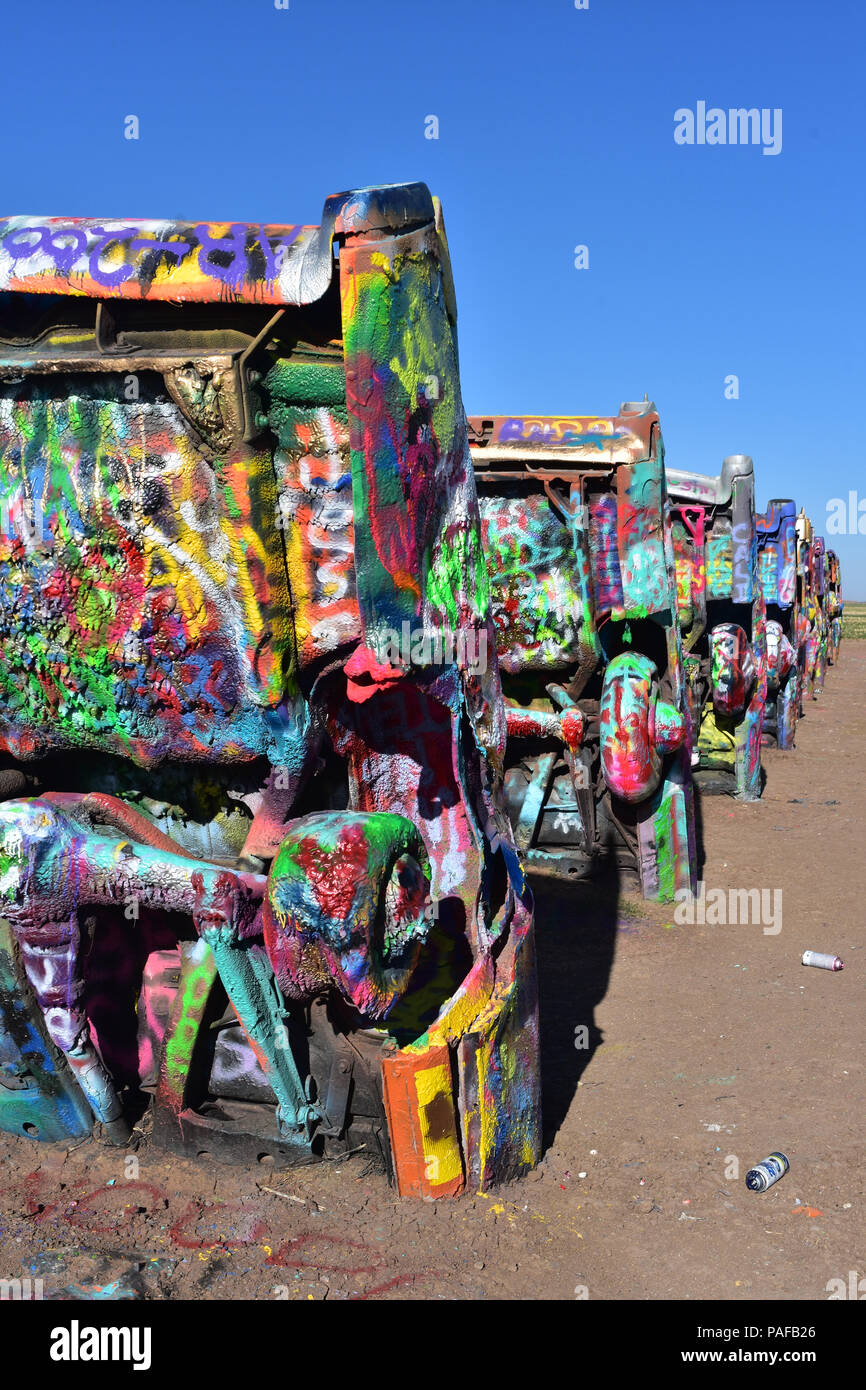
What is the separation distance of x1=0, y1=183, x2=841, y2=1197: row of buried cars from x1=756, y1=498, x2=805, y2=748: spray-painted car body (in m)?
8.25

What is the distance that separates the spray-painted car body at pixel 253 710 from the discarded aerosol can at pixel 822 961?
2.57m

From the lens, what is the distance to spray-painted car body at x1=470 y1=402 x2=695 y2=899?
5.78 m

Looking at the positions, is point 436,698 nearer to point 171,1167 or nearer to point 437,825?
point 437,825

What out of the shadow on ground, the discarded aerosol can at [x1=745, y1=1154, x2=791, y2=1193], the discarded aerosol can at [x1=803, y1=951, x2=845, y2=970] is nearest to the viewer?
the discarded aerosol can at [x1=745, y1=1154, x2=791, y2=1193]

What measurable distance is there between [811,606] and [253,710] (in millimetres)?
14706

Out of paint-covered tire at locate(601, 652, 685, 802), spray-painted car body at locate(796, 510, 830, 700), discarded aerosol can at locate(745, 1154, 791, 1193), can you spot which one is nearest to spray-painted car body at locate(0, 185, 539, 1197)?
discarded aerosol can at locate(745, 1154, 791, 1193)

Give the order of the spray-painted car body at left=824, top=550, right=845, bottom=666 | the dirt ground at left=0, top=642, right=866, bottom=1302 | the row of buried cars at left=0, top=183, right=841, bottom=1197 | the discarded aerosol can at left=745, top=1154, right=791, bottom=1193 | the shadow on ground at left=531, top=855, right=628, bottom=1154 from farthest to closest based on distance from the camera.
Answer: the spray-painted car body at left=824, top=550, right=845, bottom=666
the shadow on ground at left=531, top=855, right=628, bottom=1154
the discarded aerosol can at left=745, top=1154, right=791, bottom=1193
the dirt ground at left=0, top=642, right=866, bottom=1302
the row of buried cars at left=0, top=183, right=841, bottom=1197

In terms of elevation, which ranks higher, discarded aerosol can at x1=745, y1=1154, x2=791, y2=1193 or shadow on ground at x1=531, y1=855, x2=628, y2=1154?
discarded aerosol can at x1=745, y1=1154, x2=791, y2=1193

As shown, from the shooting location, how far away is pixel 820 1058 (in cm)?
443

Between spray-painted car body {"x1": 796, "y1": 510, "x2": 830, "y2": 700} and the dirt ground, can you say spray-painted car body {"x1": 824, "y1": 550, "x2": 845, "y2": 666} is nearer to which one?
spray-painted car body {"x1": 796, "y1": 510, "x2": 830, "y2": 700}

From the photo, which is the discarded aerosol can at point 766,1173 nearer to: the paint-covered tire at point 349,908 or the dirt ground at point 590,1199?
the dirt ground at point 590,1199

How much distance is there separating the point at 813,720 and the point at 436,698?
1270 centimetres

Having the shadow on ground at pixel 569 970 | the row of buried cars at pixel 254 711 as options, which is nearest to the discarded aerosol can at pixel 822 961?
the shadow on ground at pixel 569 970
